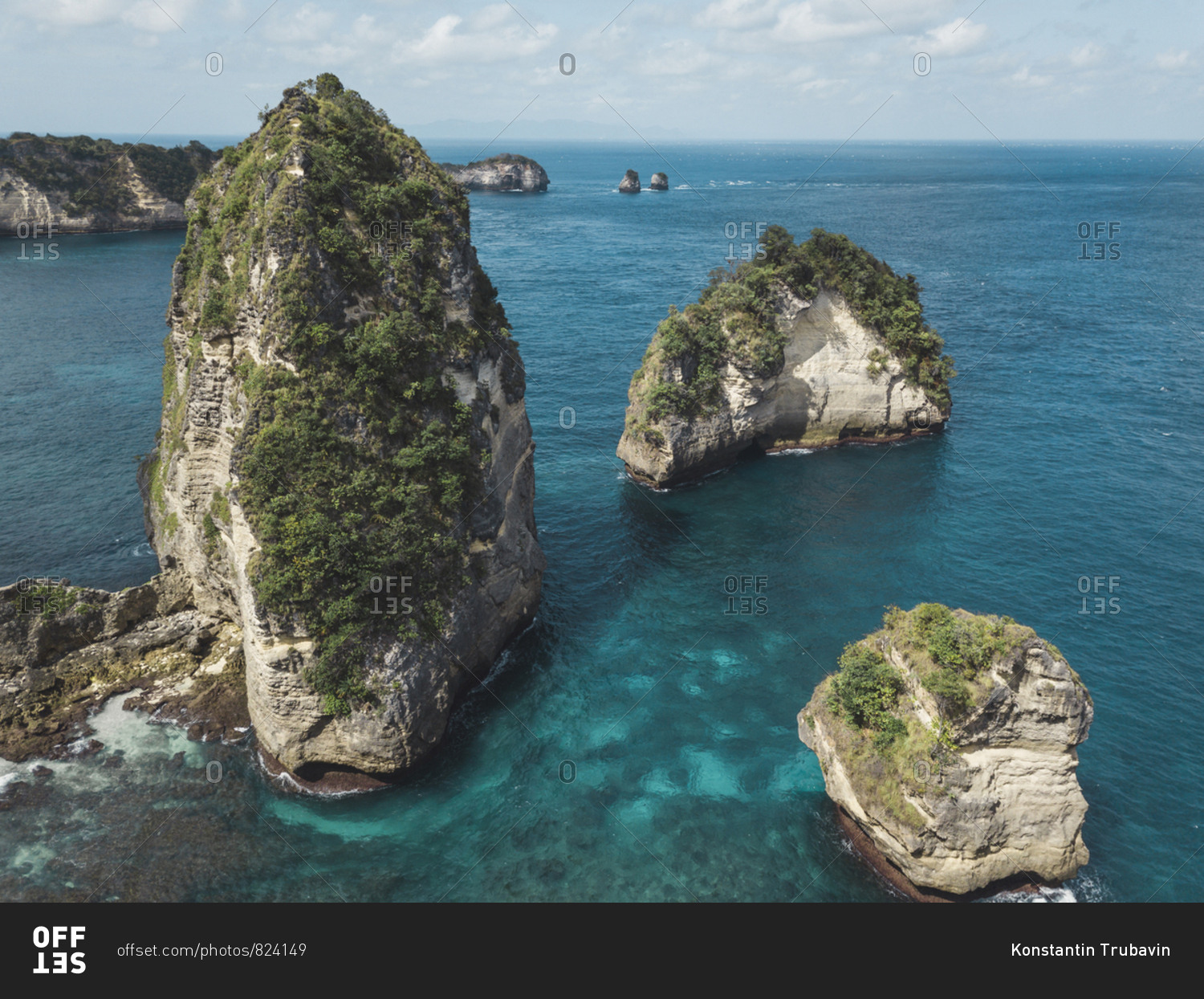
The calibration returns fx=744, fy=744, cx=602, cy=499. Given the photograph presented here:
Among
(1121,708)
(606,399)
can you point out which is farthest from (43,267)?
(1121,708)

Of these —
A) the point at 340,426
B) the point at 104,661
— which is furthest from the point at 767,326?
the point at 104,661

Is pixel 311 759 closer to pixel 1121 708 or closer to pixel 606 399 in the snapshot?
pixel 1121 708

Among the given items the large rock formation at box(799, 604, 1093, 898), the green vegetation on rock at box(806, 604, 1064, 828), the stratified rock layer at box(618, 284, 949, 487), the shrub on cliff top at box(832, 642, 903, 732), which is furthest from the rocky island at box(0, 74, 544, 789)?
the large rock formation at box(799, 604, 1093, 898)

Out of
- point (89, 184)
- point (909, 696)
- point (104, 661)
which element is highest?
point (89, 184)

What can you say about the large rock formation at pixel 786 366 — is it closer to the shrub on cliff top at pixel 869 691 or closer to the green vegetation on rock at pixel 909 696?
the green vegetation on rock at pixel 909 696

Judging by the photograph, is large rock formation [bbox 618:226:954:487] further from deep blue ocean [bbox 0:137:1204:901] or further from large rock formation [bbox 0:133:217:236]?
large rock formation [bbox 0:133:217:236]

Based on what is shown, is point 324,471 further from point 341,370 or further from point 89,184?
point 89,184
